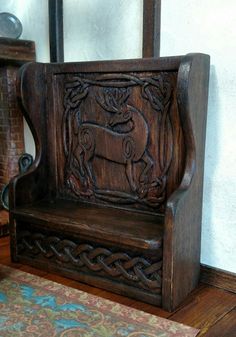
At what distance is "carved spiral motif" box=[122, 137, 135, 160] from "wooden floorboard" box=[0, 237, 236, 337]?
576mm

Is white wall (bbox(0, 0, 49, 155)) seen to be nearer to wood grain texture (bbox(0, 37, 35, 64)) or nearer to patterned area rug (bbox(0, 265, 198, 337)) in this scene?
wood grain texture (bbox(0, 37, 35, 64))

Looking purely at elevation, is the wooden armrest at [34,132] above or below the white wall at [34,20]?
below

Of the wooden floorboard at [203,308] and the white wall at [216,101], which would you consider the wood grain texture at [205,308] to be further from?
the white wall at [216,101]

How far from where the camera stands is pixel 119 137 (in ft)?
5.80

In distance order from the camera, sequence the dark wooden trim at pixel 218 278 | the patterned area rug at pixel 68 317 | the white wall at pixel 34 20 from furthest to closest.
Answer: the white wall at pixel 34 20 → the dark wooden trim at pixel 218 278 → the patterned area rug at pixel 68 317

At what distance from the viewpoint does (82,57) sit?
81.4 inches

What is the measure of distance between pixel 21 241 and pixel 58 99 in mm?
698

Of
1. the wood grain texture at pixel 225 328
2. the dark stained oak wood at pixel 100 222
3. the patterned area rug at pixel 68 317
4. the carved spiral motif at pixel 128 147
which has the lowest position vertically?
the wood grain texture at pixel 225 328

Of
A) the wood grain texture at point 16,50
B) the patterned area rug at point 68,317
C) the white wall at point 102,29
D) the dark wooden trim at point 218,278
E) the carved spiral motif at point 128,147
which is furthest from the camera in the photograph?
the wood grain texture at point 16,50

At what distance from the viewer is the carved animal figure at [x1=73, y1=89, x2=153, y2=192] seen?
1.71 m

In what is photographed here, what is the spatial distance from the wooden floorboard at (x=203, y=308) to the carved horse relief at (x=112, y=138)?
1.31ft

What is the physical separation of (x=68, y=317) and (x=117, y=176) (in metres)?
0.67

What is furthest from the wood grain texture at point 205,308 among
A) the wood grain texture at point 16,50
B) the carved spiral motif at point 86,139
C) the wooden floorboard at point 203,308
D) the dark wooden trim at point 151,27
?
the wood grain texture at point 16,50

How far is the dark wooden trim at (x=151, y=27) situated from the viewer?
171cm
